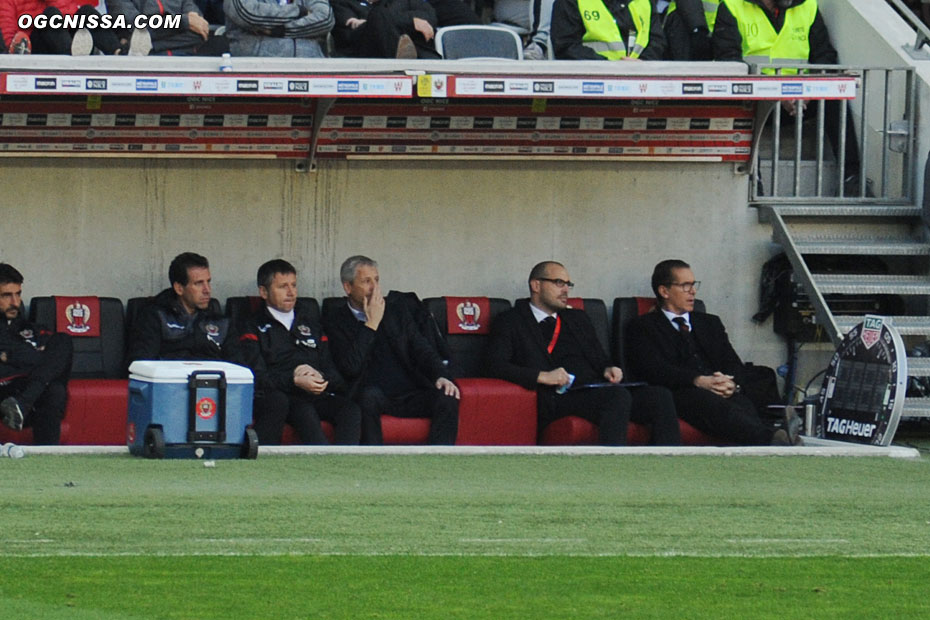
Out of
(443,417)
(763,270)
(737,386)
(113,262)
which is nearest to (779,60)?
(763,270)

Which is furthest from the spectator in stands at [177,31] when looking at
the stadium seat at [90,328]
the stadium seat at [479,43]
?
the stadium seat at [90,328]

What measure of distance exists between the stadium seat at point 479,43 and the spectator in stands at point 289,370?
230cm

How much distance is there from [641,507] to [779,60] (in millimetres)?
6170

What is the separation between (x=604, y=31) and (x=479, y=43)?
951mm

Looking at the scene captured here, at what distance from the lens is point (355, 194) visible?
1245 cm

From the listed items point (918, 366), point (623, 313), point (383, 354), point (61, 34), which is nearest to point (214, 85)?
point (61, 34)

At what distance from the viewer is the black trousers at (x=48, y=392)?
10289 mm

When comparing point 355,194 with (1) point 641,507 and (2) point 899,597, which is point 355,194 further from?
(2) point 899,597

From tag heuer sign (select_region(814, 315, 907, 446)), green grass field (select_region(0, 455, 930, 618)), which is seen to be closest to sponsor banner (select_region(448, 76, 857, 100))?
tag heuer sign (select_region(814, 315, 907, 446))

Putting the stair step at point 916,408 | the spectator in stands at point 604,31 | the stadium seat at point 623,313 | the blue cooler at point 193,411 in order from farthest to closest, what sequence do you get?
the spectator in stands at point 604,31 → the stadium seat at point 623,313 → the stair step at point 916,408 → the blue cooler at point 193,411

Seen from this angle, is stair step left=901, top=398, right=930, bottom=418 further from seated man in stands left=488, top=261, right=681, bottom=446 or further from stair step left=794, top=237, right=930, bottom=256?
seated man in stands left=488, top=261, right=681, bottom=446

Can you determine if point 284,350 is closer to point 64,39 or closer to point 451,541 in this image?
point 64,39

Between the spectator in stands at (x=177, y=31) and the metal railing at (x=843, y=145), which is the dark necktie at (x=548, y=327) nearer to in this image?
the metal railing at (x=843, y=145)

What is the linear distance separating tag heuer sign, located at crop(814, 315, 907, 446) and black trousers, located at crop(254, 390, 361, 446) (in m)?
2.98
